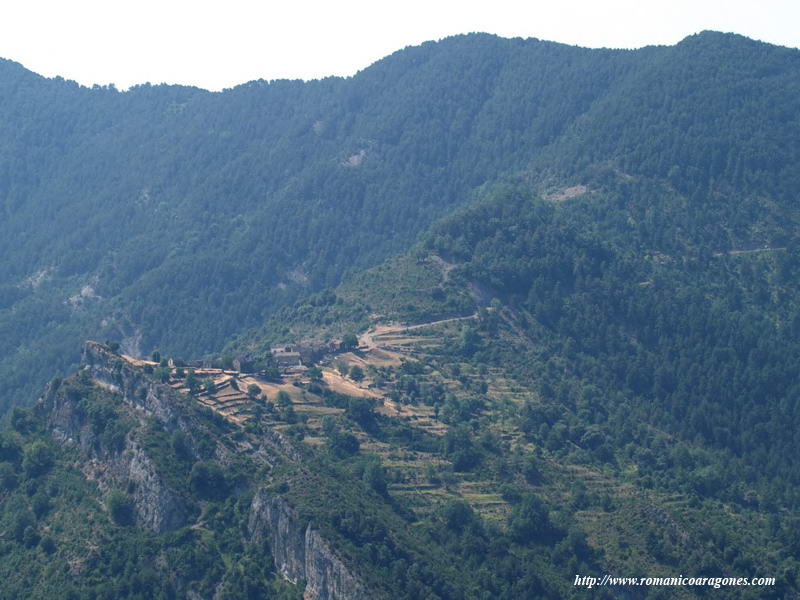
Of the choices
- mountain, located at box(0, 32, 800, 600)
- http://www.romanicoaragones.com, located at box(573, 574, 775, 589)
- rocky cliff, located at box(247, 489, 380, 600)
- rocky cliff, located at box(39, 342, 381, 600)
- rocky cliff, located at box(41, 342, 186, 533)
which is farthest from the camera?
rocky cliff, located at box(41, 342, 186, 533)

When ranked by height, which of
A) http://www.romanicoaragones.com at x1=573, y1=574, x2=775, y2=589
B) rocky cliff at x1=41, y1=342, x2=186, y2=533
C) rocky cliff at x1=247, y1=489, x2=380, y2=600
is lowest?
http://www.romanicoaragones.com at x1=573, y1=574, x2=775, y2=589

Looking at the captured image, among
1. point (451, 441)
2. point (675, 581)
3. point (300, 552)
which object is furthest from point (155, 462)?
point (675, 581)

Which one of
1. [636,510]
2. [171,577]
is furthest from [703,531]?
[171,577]

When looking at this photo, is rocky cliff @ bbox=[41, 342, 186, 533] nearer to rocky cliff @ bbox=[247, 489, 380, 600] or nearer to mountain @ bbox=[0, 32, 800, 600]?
mountain @ bbox=[0, 32, 800, 600]

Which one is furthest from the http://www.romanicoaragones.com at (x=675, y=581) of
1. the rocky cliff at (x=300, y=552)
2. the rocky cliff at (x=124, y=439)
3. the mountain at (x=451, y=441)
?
the rocky cliff at (x=124, y=439)

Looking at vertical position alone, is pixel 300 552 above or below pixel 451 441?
below

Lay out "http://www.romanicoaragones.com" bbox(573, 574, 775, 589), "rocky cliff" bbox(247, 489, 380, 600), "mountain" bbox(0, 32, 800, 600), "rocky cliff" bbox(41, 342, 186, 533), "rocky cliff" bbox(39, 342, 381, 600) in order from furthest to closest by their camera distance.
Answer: "rocky cliff" bbox(41, 342, 186, 533) < "http://www.romanicoaragones.com" bbox(573, 574, 775, 589) < "mountain" bbox(0, 32, 800, 600) < "rocky cliff" bbox(39, 342, 381, 600) < "rocky cliff" bbox(247, 489, 380, 600)

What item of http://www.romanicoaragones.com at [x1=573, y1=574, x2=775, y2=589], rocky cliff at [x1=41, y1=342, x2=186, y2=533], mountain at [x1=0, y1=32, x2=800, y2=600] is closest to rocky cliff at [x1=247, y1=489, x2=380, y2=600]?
mountain at [x1=0, y1=32, x2=800, y2=600]

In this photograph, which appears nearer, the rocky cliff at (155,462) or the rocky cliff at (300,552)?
the rocky cliff at (300,552)

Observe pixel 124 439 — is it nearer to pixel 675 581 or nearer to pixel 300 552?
pixel 300 552

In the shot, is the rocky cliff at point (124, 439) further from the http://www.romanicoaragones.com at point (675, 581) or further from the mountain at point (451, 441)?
the http://www.romanicoaragones.com at point (675, 581)

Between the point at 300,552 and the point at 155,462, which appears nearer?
the point at 300,552
